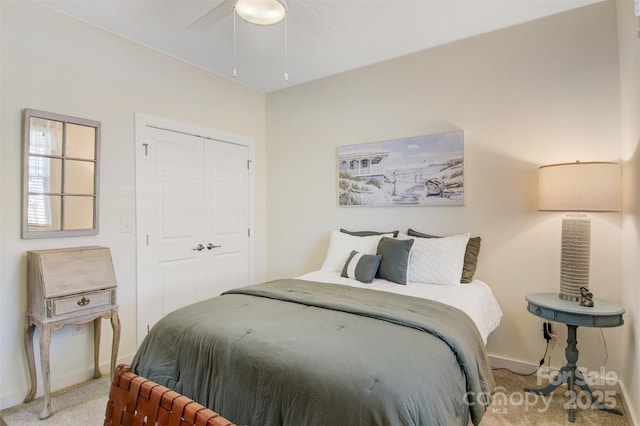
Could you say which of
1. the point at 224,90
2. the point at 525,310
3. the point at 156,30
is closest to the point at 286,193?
the point at 224,90

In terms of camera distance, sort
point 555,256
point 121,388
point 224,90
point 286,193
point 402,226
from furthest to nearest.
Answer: point 286,193 → point 224,90 → point 402,226 → point 555,256 → point 121,388

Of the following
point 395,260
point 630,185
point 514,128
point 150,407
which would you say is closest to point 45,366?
point 150,407

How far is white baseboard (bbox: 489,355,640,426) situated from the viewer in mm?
2023

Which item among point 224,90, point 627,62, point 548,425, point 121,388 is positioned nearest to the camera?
point 121,388

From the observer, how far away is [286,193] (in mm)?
4137

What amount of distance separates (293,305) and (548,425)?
1676 millimetres

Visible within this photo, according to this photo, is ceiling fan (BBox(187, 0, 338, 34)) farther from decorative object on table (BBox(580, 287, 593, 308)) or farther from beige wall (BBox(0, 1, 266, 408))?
decorative object on table (BBox(580, 287, 593, 308))

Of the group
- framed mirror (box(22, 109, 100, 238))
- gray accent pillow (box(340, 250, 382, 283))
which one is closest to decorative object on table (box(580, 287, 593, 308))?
gray accent pillow (box(340, 250, 382, 283))

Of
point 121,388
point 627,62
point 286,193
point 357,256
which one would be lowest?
point 121,388

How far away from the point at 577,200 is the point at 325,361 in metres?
1.93

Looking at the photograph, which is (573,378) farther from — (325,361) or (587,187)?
(325,361)

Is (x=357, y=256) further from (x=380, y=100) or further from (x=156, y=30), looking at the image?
(x=156, y=30)

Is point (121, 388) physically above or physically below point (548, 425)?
above

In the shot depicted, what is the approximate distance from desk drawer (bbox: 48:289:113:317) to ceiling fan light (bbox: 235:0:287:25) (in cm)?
211
